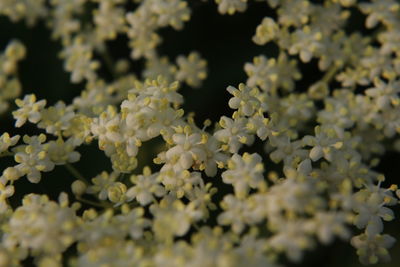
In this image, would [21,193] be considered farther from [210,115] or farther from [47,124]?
[210,115]

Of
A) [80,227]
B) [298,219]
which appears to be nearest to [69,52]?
[80,227]

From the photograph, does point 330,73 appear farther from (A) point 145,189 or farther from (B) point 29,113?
(B) point 29,113

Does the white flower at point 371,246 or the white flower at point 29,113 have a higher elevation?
the white flower at point 29,113

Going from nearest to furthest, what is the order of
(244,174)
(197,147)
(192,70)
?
1. (244,174)
2. (197,147)
3. (192,70)

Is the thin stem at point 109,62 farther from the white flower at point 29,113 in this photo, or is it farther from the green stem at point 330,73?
the green stem at point 330,73

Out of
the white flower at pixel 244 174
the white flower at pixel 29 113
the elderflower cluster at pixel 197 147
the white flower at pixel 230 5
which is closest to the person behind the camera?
the elderflower cluster at pixel 197 147

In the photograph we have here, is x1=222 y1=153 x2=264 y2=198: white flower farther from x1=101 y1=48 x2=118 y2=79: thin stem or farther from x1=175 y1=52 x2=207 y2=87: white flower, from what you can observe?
x1=101 y1=48 x2=118 y2=79: thin stem

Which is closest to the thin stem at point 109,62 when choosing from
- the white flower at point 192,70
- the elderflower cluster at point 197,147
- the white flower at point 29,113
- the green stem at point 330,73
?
the elderflower cluster at point 197,147

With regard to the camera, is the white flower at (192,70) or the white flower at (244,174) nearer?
the white flower at (244,174)

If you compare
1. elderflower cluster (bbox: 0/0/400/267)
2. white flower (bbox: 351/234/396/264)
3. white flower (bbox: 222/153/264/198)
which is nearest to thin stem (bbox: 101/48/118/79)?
elderflower cluster (bbox: 0/0/400/267)

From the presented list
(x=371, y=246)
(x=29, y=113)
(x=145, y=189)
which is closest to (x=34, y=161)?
(x=29, y=113)
